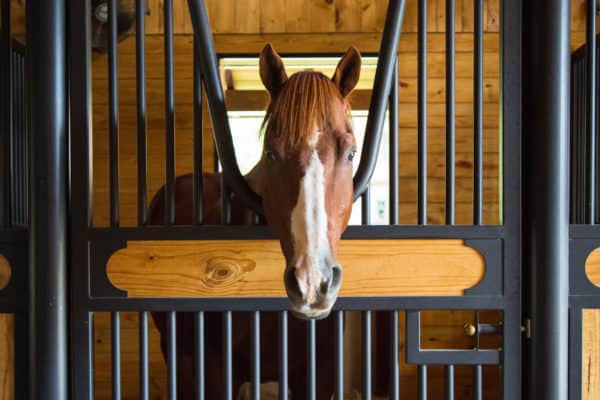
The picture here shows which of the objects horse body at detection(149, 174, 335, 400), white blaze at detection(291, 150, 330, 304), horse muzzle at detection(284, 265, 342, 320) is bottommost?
horse body at detection(149, 174, 335, 400)

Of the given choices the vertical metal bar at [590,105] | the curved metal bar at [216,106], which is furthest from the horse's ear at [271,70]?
the vertical metal bar at [590,105]

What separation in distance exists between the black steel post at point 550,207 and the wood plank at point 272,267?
136 mm

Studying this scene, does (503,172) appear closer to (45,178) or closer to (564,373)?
(564,373)

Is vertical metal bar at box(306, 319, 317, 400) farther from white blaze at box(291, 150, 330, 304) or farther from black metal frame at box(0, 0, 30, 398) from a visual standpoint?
black metal frame at box(0, 0, 30, 398)

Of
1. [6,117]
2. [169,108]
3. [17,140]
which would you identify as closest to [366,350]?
[169,108]

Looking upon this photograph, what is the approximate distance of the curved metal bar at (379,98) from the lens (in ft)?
3.56

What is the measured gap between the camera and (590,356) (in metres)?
1.17

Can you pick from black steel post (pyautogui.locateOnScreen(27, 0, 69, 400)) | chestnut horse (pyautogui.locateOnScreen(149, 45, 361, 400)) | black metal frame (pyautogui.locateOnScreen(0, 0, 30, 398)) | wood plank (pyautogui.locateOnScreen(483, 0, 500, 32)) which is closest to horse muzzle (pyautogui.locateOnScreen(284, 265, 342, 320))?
chestnut horse (pyautogui.locateOnScreen(149, 45, 361, 400))

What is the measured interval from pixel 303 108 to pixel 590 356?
871 millimetres

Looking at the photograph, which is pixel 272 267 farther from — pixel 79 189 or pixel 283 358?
pixel 79 189

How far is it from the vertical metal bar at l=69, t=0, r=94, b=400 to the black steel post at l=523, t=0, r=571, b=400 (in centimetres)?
97

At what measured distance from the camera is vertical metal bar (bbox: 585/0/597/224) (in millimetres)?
1112

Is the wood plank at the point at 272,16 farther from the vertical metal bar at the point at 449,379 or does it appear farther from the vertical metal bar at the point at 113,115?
the vertical metal bar at the point at 449,379

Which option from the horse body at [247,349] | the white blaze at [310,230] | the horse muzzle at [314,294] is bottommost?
the horse body at [247,349]
